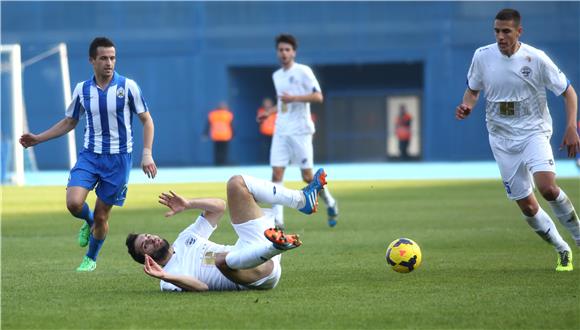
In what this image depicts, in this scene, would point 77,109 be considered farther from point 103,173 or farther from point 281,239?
point 281,239

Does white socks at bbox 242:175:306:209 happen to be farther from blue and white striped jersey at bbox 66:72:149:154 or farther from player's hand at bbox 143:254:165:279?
blue and white striped jersey at bbox 66:72:149:154

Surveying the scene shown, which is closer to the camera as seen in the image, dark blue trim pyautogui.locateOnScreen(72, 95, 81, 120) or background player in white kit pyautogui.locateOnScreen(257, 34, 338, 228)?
dark blue trim pyautogui.locateOnScreen(72, 95, 81, 120)

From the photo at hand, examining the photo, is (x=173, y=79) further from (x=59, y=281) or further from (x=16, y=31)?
(x=59, y=281)

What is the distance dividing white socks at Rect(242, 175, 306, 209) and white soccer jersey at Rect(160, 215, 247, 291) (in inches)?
20.4

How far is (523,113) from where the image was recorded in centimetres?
1046

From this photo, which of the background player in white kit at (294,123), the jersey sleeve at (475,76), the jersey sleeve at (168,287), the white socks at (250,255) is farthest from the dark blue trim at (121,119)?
the background player in white kit at (294,123)

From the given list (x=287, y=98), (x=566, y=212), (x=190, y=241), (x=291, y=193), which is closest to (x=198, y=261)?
(x=190, y=241)

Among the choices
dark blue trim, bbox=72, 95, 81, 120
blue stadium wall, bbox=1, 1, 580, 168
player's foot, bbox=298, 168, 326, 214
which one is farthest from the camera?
blue stadium wall, bbox=1, 1, 580, 168

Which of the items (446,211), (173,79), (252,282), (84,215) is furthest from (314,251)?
(173,79)

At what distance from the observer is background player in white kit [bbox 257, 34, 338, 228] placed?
16.1 meters

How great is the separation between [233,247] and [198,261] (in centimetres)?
31

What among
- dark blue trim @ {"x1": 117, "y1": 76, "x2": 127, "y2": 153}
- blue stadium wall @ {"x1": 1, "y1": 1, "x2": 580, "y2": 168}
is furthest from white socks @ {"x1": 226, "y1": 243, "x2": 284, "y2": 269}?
blue stadium wall @ {"x1": 1, "y1": 1, "x2": 580, "y2": 168}

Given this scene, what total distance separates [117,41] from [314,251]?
30771 mm

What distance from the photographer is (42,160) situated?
42.5 m
